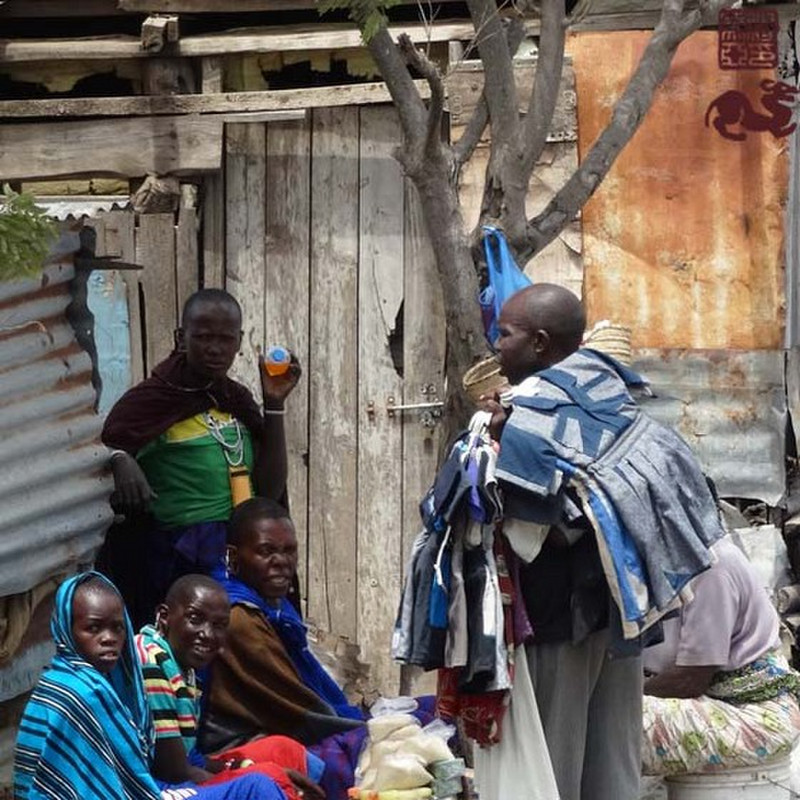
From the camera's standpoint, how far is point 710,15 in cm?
693

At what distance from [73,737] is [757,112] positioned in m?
4.49

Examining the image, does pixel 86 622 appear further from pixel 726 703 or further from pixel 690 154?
pixel 690 154

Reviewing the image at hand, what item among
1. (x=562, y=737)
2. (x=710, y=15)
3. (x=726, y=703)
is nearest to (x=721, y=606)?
(x=726, y=703)

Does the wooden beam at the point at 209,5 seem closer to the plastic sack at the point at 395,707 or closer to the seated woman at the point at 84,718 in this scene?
the plastic sack at the point at 395,707

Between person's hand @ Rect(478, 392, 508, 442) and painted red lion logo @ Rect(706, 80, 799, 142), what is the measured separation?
10.8 feet

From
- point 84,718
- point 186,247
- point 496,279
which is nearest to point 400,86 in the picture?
point 496,279

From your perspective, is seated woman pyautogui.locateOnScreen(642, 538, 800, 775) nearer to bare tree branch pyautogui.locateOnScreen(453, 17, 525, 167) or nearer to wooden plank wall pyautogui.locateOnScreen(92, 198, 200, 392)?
bare tree branch pyautogui.locateOnScreen(453, 17, 525, 167)

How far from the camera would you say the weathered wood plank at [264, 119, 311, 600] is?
8.12m

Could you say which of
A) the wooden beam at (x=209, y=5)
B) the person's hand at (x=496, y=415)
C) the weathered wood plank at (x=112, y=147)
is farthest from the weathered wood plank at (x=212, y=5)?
the person's hand at (x=496, y=415)


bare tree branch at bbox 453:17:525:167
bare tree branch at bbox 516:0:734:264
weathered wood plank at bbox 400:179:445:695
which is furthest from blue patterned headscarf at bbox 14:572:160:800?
weathered wood plank at bbox 400:179:445:695

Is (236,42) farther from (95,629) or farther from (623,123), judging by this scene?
(95,629)

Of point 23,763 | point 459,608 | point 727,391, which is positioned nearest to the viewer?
point 23,763

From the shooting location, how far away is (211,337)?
5.93m

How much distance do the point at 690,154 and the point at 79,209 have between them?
2566 millimetres
